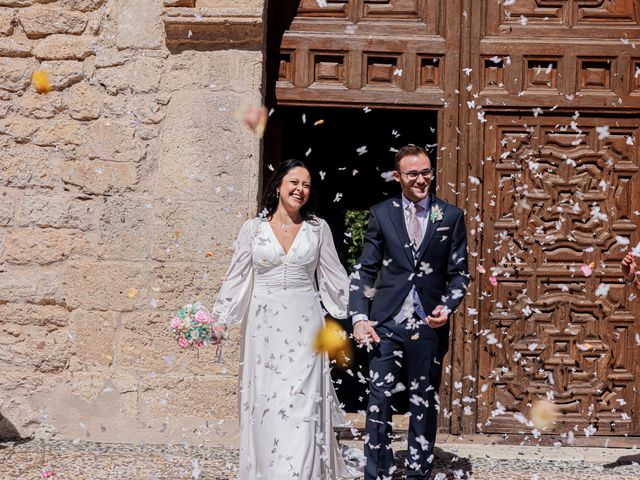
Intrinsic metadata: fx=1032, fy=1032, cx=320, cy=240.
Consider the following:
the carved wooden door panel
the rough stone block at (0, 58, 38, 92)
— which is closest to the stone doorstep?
the carved wooden door panel

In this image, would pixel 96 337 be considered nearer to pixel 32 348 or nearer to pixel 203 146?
pixel 32 348

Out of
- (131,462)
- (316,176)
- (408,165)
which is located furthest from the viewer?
(316,176)

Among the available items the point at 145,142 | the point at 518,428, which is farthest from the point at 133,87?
the point at 518,428

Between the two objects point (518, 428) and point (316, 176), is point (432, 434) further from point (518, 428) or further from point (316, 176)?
point (316, 176)

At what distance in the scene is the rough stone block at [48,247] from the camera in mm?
6508

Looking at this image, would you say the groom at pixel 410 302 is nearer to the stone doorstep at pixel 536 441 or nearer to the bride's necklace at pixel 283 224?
the bride's necklace at pixel 283 224

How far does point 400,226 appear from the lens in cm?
547

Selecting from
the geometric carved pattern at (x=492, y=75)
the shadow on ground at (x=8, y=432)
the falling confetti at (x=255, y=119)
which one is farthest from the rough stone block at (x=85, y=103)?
the geometric carved pattern at (x=492, y=75)

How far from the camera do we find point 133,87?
6.51 metres

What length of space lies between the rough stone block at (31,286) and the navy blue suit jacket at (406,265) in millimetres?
2127

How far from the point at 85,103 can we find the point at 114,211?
71 centimetres

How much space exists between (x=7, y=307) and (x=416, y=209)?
8.97ft

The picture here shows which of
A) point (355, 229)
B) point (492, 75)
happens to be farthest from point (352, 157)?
point (492, 75)

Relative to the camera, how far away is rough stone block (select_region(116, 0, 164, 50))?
21.3 ft
